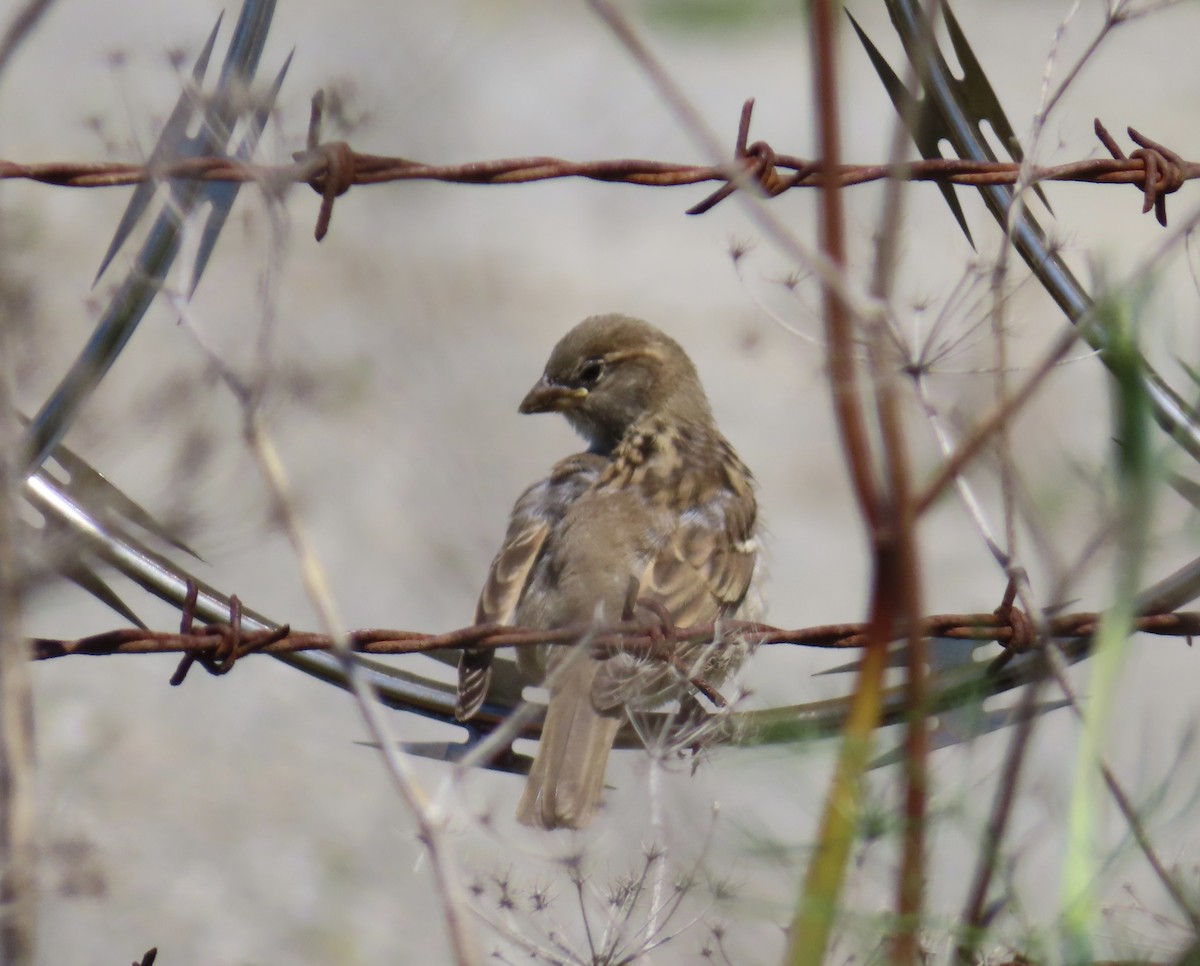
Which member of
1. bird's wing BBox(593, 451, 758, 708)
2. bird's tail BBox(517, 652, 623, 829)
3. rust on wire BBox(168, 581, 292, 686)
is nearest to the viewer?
rust on wire BBox(168, 581, 292, 686)

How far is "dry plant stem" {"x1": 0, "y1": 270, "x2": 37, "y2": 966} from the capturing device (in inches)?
77.9

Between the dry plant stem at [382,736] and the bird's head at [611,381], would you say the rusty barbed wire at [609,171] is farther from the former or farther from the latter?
the bird's head at [611,381]

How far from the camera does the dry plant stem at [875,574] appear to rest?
1.49 m

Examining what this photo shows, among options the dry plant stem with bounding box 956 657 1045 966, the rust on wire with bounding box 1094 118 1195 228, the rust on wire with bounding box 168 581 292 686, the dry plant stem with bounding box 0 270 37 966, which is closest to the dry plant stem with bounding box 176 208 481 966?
the dry plant stem with bounding box 0 270 37 966

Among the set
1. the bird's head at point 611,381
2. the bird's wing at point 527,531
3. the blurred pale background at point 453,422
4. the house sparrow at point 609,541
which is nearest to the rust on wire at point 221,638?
the blurred pale background at point 453,422

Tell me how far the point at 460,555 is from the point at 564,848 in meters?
2.17

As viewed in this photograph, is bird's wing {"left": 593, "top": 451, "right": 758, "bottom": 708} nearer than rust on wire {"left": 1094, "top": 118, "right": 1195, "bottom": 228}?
No

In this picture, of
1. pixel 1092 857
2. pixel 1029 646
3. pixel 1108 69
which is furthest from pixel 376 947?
pixel 1108 69

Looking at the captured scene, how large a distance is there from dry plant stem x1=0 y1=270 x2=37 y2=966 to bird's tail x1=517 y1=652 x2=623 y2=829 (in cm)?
183

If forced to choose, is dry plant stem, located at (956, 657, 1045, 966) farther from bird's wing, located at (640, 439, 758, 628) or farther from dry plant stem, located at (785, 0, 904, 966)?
bird's wing, located at (640, 439, 758, 628)

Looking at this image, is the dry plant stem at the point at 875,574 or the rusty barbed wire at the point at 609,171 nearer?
the dry plant stem at the point at 875,574

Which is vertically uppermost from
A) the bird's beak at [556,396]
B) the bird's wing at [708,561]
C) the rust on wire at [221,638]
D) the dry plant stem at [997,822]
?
the bird's beak at [556,396]

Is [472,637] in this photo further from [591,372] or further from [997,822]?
[591,372]

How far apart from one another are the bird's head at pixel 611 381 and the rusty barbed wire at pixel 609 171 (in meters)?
2.13
